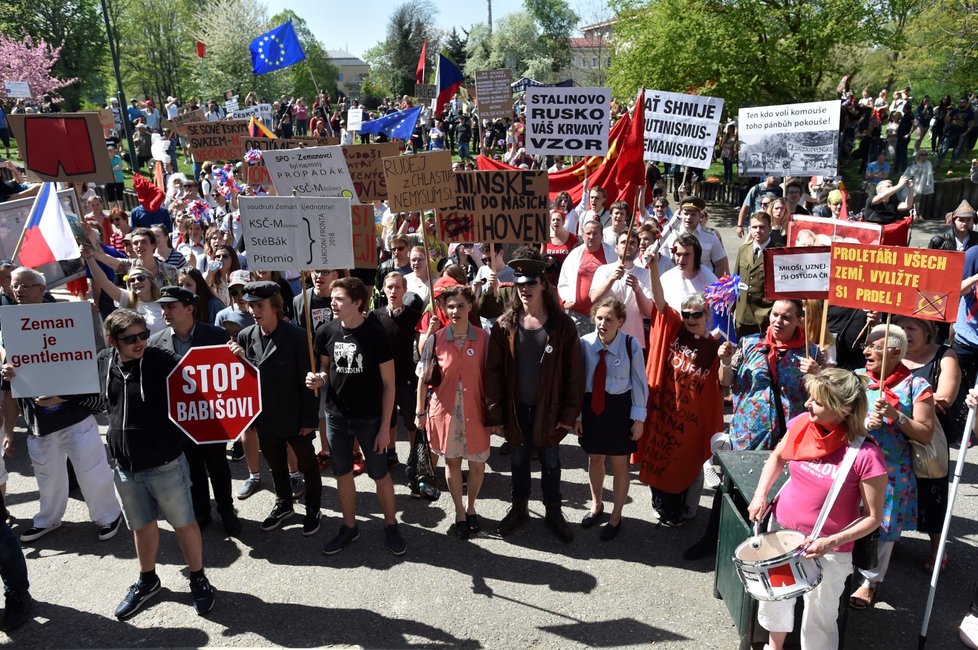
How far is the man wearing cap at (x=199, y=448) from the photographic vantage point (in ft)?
17.3

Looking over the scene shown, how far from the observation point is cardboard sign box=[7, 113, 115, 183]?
7.46 meters

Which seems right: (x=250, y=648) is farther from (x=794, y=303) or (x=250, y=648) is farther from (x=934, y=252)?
(x=934, y=252)

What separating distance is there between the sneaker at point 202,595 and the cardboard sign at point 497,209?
141 inches

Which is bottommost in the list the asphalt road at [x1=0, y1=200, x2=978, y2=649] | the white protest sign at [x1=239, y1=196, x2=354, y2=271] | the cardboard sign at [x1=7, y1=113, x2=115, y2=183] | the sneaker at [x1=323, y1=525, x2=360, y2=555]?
the asphalt road at [x1=0, y1=200, x2=978, y2=649]

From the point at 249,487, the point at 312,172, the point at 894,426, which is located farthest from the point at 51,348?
the point at 894,426

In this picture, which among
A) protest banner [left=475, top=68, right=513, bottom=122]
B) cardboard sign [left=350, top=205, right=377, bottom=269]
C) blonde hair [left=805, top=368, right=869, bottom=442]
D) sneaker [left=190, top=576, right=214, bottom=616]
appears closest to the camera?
blonde hair [left=805, top=368, right=869, bottom=442]

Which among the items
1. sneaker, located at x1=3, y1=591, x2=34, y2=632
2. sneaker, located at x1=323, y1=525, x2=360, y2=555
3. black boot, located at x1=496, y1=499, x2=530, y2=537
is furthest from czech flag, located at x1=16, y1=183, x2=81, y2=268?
black boot, located at x1=496, y1=499, x2=530, y2=537

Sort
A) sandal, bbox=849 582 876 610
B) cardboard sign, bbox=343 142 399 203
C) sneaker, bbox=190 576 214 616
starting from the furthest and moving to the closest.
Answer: cardboard sign, bbox=343 142 399 203 < sneaker, bbox=190 576 214 616 < sandal, bbox=849 582 876 610

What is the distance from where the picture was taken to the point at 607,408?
5.10 metres

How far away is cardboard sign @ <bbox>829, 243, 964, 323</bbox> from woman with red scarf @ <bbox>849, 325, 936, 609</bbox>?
200mm

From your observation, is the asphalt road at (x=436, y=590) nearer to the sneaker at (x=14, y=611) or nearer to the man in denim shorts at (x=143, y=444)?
the sneaker at (x=14, y=611)

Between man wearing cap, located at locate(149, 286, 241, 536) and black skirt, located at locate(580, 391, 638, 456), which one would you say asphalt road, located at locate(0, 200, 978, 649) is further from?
black skirt, located at locate(580, 391, 638, 456)

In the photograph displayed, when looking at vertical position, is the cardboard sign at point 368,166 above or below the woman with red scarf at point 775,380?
above

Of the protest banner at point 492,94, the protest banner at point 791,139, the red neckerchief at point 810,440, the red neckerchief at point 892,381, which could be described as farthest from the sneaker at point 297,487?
the protest banner at point 492,94
